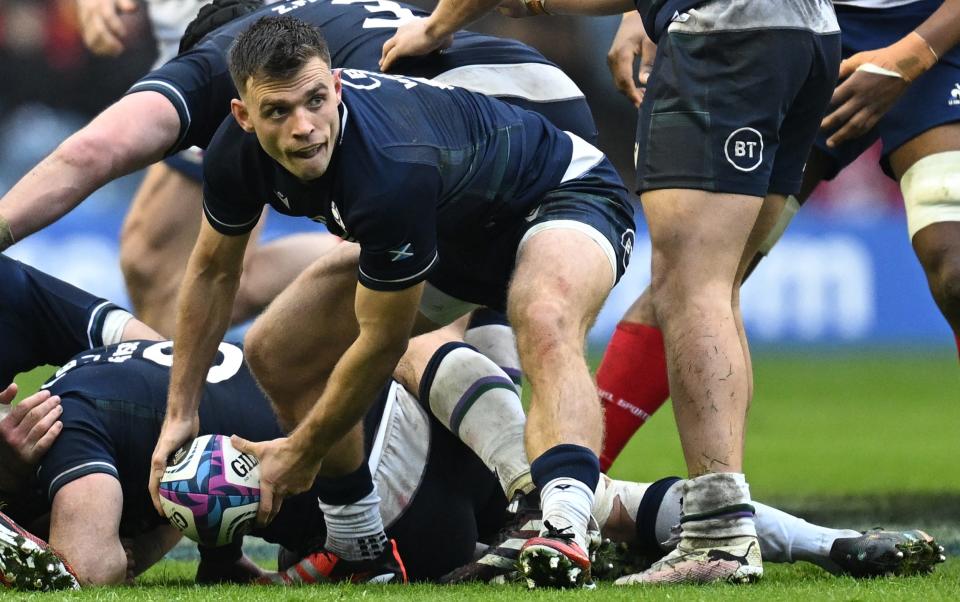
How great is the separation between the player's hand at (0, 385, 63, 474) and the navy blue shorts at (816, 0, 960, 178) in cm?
239

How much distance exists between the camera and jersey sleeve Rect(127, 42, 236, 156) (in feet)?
15.0

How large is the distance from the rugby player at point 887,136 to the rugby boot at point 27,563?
174 cm

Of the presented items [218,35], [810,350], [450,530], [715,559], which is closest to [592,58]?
[810,350]

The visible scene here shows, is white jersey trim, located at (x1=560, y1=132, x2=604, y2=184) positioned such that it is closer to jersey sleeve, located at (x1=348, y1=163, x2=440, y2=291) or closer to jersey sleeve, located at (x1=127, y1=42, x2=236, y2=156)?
jersey sleeve, located at (x1=348, y1=163, x2=440, y2=291)

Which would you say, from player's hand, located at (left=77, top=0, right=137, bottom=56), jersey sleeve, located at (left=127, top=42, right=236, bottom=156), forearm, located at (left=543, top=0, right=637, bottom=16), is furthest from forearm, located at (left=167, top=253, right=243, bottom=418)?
player's hand, located at (left=77, top=0, right=137, bottom=56)

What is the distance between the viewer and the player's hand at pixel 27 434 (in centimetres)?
399

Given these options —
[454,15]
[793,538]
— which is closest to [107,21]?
[454,15]

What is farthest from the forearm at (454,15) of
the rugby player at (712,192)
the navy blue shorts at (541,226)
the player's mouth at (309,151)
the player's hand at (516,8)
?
the player's mouth at (309,151)

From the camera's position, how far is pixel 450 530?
14.0 feet

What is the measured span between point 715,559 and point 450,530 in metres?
0.93

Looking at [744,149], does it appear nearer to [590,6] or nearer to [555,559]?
A: [590,6]

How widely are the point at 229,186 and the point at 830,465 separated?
4.07 m

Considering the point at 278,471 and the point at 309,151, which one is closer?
the point at 309,151

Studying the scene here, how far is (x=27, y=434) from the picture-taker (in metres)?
3.99
